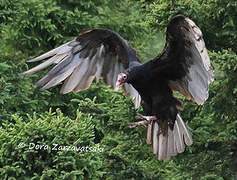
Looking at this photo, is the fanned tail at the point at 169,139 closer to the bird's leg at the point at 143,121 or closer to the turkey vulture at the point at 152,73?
the turkey vulture at the point at 152,73

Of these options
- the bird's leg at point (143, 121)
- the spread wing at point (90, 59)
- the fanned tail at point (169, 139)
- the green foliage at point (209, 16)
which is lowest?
the fanned tail at point (169, 139)

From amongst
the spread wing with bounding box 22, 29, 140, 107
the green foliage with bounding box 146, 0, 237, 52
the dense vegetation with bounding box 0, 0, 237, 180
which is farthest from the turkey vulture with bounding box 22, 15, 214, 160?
the green foliage with bounding box 146, 0, 237, 52

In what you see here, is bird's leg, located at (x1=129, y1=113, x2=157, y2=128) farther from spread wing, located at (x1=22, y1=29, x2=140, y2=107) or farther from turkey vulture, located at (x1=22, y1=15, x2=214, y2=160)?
spread wing, located at (x1=22, y1=29, x2=140, y2=107)

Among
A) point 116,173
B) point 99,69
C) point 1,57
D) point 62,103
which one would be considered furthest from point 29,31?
point 116,173

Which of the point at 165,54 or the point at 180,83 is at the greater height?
the point at 165,54

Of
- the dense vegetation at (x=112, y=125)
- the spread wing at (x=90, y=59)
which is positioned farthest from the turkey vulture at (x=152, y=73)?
the dense vegetation at (x=112, y=125)

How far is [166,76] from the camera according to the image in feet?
21.8

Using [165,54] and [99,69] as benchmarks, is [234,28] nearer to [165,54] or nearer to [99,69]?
[165,54]

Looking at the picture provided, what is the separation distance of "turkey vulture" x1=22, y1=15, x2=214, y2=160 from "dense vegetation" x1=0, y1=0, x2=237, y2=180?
259 mm

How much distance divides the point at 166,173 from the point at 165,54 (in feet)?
5.88

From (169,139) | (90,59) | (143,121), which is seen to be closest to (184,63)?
(143,121)

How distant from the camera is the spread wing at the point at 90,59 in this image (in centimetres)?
681

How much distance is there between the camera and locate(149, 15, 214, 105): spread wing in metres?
5.86

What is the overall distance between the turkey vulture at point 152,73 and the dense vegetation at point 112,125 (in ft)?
0.85
